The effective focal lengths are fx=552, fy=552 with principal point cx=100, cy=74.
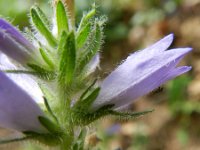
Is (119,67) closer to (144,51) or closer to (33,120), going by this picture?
(144,51)

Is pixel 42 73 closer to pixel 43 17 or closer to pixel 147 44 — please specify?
pixel 43 17

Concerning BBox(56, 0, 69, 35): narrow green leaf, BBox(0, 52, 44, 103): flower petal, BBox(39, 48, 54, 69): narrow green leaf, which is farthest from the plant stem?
BBox(0, 52, 44, 103): flower petal

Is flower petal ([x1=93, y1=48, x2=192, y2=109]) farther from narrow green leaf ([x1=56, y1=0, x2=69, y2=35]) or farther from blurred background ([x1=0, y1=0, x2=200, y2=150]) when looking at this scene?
blurred background ([x1=0, y1=0, x2=200, y2=150])

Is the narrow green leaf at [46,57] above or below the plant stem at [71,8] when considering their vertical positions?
below

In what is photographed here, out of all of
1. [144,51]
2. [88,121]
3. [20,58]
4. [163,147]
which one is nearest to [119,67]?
[144,51]

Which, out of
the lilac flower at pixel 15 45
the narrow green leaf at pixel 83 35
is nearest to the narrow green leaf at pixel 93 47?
the narrow green leaf at pixel 83 35

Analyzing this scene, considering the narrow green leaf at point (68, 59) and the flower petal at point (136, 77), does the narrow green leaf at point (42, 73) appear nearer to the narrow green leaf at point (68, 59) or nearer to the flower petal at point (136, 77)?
the narrow green leaf at point (68, 59)
